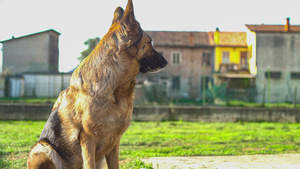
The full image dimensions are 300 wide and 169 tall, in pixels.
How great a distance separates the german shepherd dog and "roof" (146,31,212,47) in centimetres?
3630

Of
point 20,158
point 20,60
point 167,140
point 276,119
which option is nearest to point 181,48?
point 20,60

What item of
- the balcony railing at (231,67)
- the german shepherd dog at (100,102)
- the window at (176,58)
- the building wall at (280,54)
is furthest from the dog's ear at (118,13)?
the window at (176,58)

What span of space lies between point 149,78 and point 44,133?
98.7 feet

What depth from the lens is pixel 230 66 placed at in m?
38.2

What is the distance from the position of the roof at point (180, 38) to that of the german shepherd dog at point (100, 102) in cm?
3630

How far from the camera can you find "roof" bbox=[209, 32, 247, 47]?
1539 inches

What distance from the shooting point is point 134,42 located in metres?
3.13

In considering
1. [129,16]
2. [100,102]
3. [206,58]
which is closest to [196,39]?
[206,58]

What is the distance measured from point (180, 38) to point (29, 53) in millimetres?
18128

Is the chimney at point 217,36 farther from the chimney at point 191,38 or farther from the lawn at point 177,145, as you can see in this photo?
the lawn at point 177,145

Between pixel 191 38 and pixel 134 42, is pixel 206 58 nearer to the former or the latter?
pixel 191 38

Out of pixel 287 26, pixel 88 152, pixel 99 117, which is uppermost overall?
pixel 287 26

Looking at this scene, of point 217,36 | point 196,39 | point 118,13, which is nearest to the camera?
point 118,13

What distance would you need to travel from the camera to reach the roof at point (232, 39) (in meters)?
39.1
